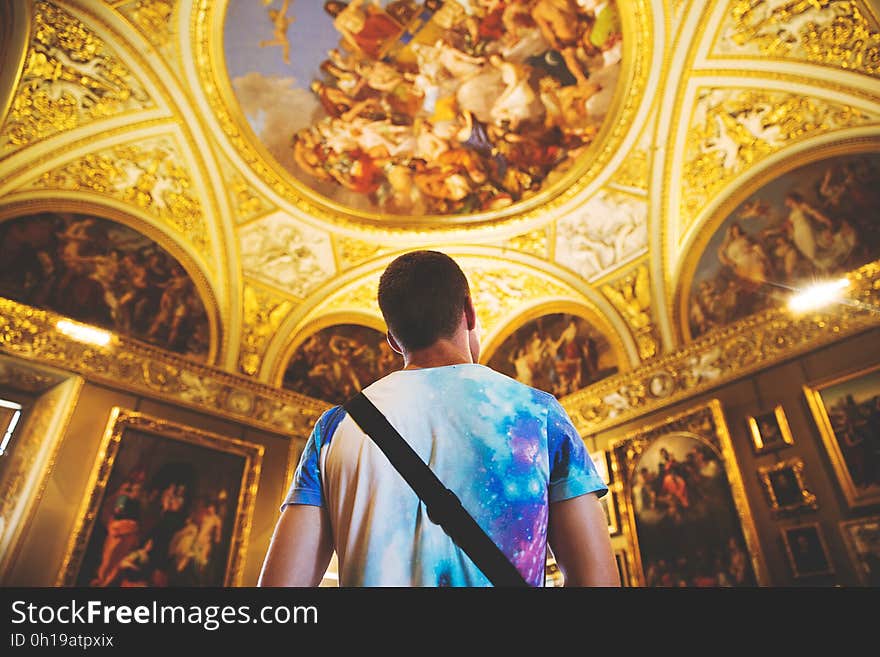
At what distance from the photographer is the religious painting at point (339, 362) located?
1191 cm

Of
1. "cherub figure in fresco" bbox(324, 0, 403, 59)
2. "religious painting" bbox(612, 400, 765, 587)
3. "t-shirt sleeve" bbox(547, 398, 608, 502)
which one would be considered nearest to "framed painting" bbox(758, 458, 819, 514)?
"religious painting" bbox(612, 400, 765, 587)

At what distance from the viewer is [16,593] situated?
2.55 feet

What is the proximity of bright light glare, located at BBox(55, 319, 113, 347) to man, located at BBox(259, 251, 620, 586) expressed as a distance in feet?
30.3

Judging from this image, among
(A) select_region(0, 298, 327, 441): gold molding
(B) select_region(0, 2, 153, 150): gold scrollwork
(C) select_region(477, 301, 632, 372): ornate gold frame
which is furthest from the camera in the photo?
(C) select_region(477, 301, 632, 372): ornate gold frame

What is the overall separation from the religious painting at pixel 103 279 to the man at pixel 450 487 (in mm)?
9620

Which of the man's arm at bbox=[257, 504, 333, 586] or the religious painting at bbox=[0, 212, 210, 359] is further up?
the religious painting at bbox=[0, 212, 210, 359]

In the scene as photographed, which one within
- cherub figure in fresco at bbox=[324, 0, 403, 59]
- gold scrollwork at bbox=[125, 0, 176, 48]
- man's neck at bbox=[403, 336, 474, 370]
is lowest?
man's neck at bbox=[403, 336, 474, 370]

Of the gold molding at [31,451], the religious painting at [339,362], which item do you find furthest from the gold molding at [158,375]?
the religious painting at [339,362]

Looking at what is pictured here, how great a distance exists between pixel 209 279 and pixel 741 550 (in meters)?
10.6

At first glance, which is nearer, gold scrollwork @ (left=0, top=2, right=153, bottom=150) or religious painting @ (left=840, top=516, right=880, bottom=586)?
religious painting @ (left=840, top=516, right=880, bottom=586)

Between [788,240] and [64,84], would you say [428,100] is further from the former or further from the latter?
[788,240]

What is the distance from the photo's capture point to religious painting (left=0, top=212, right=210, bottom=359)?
866cm

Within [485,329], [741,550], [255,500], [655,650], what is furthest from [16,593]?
[485,329]

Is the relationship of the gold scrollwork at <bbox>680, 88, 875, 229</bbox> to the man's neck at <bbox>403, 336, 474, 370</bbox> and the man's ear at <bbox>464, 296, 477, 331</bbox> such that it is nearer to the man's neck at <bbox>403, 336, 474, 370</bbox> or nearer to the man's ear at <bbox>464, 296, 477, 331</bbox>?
the man's ear at <bbox>464, 296, 477, 331</bbox>
